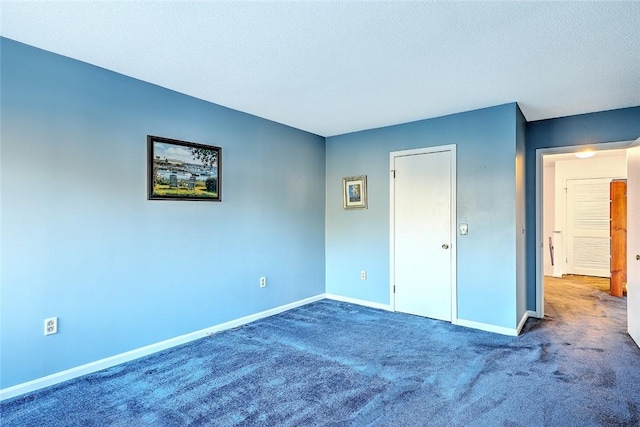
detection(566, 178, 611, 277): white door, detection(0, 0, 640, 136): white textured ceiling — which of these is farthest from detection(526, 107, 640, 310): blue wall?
detection(566, 178, 611, 277): white door

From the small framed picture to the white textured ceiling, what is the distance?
4.70 feet

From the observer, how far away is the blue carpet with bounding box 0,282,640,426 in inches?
80.7

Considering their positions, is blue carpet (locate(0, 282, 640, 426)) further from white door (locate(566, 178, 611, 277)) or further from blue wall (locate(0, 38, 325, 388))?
white door (locate(566, 178, 611, 277))

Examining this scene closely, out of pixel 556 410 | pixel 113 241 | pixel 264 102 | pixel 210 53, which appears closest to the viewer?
pixel 556 410

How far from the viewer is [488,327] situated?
11.7 ft

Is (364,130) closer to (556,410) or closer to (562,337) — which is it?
(562,337)

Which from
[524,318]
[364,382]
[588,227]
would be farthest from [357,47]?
[588,227]

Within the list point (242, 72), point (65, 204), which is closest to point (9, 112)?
point (65, 204)

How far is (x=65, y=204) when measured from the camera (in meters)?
2.49

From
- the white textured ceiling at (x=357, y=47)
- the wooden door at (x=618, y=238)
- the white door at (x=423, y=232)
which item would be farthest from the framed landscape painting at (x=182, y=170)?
the wooden door at (x=618, y=238)

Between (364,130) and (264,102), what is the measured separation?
1658 millimetres

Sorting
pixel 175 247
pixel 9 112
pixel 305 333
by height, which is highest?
pixel 9 112

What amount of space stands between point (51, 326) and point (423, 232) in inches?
144

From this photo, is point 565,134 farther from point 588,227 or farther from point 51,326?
point 51,326
